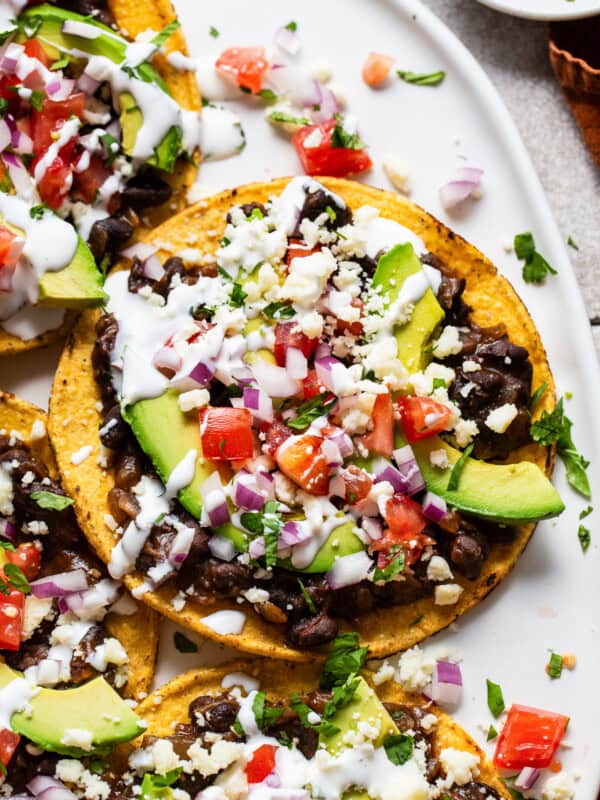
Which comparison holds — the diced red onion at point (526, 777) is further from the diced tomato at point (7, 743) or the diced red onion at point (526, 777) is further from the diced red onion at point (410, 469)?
the diced tomato at point (7, 743)

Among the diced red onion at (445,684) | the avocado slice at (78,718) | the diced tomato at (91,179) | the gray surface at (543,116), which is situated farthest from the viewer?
the gray surface at (543,116)

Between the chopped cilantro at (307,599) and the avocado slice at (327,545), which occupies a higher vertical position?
the avocado slice at (327,545)

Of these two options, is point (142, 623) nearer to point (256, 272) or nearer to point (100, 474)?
point (100, 474)

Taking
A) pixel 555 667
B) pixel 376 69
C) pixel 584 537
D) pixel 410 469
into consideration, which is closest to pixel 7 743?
pixel 410 469

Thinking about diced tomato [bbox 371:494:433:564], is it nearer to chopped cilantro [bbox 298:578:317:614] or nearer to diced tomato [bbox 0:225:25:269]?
chopped cilantro [bbox 298:578:317:614]

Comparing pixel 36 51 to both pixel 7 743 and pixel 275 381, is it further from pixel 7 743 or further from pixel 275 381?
pixel 7 743

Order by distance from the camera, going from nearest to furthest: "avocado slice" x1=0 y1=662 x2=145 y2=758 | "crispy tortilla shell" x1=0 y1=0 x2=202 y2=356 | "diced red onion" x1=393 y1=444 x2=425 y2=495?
1. "avocado slice" x1=0 y1=662 x2=145 y2=758
2. "diced red onion" x1=393 y1=444 x2=425 y2=495
3. "crispy tortilla shell" x1=0 y1=0 x2=202 y2=356

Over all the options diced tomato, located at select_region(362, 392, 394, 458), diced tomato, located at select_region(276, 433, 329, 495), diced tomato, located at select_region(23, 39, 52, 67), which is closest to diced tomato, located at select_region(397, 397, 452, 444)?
diced tomato, located at select_region(362, 392, 394, 458)

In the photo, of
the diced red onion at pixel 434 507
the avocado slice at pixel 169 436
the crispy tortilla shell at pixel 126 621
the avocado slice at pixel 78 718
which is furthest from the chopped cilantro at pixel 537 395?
the avocado slice at pixel 78 718
